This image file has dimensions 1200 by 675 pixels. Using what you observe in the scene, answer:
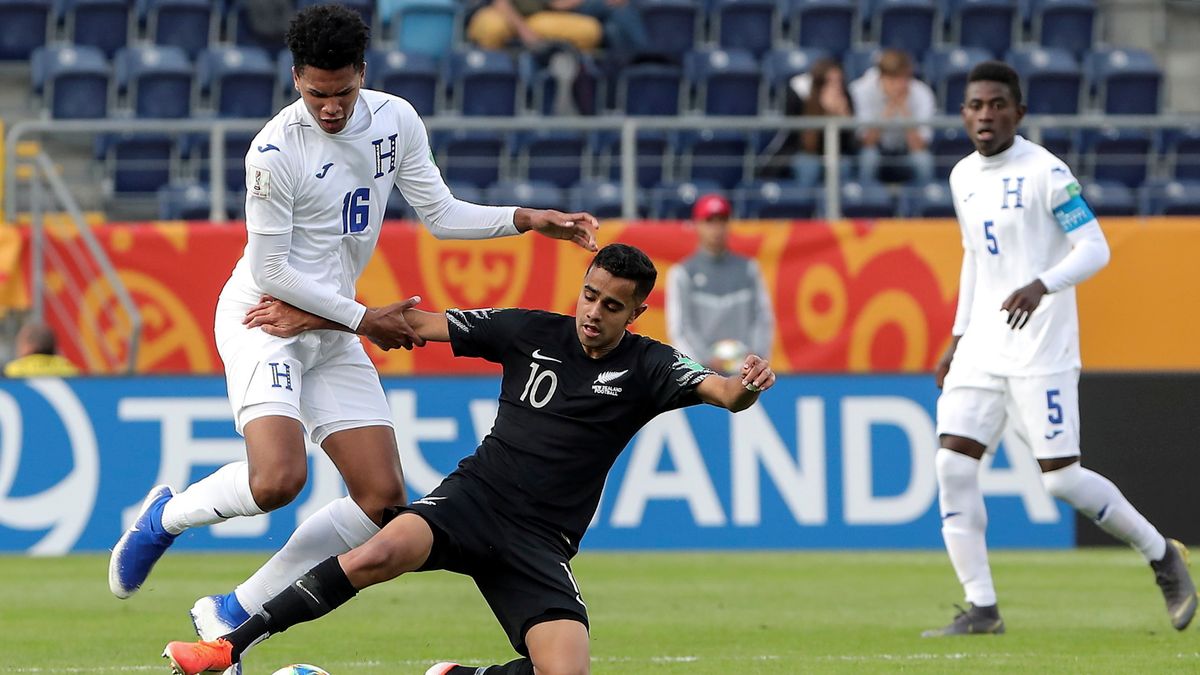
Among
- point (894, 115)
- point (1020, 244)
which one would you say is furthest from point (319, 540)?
point (894, 115)

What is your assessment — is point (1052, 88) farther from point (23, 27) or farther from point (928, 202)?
point (23, 27)

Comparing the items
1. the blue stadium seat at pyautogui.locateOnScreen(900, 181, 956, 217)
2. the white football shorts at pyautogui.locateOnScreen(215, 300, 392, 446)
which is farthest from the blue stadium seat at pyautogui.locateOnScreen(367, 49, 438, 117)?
the white football shorts at pyautogui.locateOnScreen(215, 300, 392, 446)

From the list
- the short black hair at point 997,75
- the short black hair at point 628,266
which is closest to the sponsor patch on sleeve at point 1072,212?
the short black hair at point 997,75

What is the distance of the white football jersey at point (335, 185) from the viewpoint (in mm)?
6609

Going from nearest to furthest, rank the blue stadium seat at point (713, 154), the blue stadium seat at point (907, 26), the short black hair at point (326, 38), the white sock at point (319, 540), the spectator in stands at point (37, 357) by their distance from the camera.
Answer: the short black hair at point (326, 38) → the white sock at point (319, 540) → the spectator in stands at point (37, 357) → the blue stadium seat at point (713, 154) → the blue stadium seat at point (907, 26)

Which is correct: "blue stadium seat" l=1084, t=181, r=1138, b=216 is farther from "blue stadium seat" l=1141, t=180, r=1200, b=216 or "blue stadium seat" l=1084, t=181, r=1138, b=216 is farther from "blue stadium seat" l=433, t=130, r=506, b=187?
"blue stadium seat" l=433, t=130, r=506, b=187

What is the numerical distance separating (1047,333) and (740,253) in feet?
20.6

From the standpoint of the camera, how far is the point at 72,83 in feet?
51.9

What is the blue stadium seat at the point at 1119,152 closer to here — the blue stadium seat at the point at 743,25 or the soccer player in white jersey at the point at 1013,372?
the blue stadium seat at the point at 743,25

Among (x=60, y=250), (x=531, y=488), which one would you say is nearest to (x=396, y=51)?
(x=60, y=250)

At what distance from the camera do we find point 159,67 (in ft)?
51.9

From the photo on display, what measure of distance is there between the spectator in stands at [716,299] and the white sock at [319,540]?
6.66 metres

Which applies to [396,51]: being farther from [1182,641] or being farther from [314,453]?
[1182,641]

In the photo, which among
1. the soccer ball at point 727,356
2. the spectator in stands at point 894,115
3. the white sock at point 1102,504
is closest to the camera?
the white sock at point 1102,504
